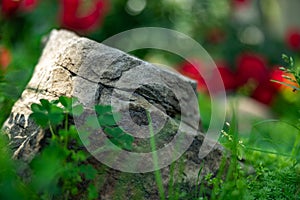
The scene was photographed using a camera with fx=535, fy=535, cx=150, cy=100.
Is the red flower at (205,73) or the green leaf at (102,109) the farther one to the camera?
the red flower at (205,73)

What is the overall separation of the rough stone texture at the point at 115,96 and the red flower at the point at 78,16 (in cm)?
298

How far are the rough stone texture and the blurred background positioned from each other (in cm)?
206

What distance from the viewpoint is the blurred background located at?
4863 mm

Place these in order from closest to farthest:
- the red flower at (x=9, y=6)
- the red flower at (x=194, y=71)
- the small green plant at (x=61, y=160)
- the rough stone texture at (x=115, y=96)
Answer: the small green plant at (x=61, y=160) < the rough stone texture at (x=115, y=96) < the red flower at (x=9, y=6) < the red flower at (x=194, y=71)

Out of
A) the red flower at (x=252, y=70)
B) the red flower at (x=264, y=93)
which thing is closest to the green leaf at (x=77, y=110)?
the red flower at (x=264, y=93)

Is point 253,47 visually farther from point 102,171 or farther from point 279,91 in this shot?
point 102,171

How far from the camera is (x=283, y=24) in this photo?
295 inches

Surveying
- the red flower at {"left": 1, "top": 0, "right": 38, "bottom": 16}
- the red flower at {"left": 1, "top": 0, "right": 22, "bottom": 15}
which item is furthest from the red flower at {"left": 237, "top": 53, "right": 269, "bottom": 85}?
the red flower at {"left": 1, "top": 0, "right": 22, "bottom": 15}

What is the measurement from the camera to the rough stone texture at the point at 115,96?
5.30 feet

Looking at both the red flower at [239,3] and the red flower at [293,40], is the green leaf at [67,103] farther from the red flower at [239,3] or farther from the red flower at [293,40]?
the red flower at [293,40]

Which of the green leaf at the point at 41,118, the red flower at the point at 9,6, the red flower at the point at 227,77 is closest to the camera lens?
the green leaf at the point at 41,118

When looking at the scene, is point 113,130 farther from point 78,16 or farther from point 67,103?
point 78,16

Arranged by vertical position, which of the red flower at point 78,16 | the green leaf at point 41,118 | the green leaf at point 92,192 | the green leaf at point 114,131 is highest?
the red flower at point 78,16

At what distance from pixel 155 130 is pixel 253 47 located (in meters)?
4.88
